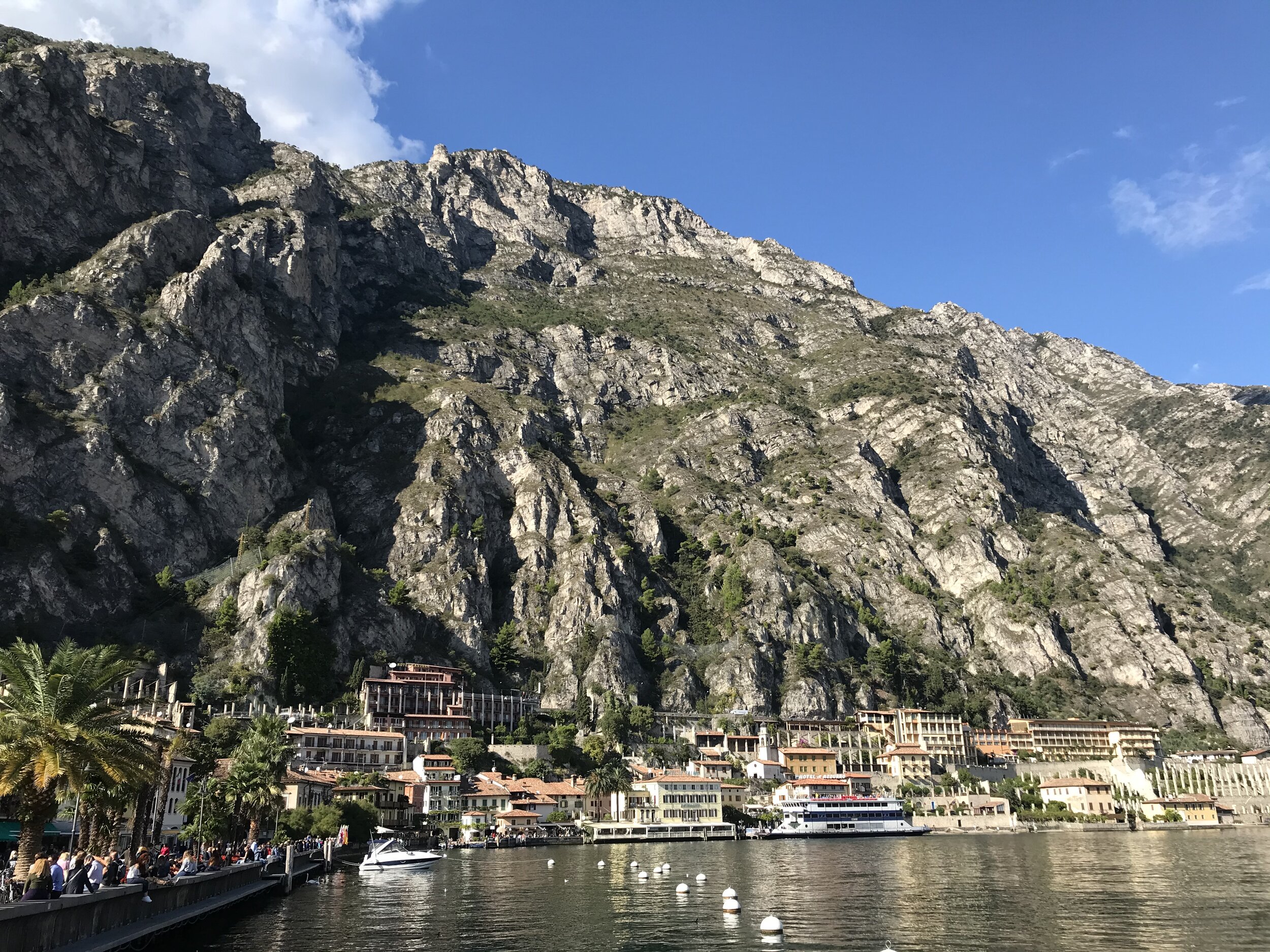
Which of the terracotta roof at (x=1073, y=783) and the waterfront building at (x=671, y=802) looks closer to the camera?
the waterfront building at (x=671, y=802)

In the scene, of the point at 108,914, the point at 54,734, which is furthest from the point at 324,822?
the point at 54,734

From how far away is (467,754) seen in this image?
12588 centimetres

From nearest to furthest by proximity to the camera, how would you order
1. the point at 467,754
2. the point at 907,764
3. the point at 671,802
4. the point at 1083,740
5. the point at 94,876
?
the point at 94,876
the point at 467,754
the point at 671,802
the point at 907,764
the point at 1083,740

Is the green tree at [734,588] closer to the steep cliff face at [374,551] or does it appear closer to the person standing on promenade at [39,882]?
the steep cliff face at [374,551]

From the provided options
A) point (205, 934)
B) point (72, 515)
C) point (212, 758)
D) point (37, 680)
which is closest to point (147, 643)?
point (72, 515)

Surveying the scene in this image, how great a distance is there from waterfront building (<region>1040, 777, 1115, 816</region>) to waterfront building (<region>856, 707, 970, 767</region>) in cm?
1511

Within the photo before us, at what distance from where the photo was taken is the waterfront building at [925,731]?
519ft

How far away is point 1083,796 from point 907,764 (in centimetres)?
2693

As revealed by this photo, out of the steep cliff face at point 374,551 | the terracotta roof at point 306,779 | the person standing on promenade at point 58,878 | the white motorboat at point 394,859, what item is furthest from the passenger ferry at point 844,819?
the person standing on promenade at point 58,878

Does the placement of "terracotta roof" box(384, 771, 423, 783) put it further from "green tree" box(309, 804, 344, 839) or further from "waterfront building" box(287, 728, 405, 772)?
"green tree" box(309, 804, 344, 839)

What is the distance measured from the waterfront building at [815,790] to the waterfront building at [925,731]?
1988cm

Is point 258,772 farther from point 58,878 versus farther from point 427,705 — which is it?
point 427,705

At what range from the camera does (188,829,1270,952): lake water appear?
1593 inches

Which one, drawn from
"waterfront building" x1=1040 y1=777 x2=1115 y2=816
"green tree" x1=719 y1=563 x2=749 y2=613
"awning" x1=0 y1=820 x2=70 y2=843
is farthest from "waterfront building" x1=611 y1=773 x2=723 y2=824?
"awning" x1=0 y1=820 x2=70 y2=843
